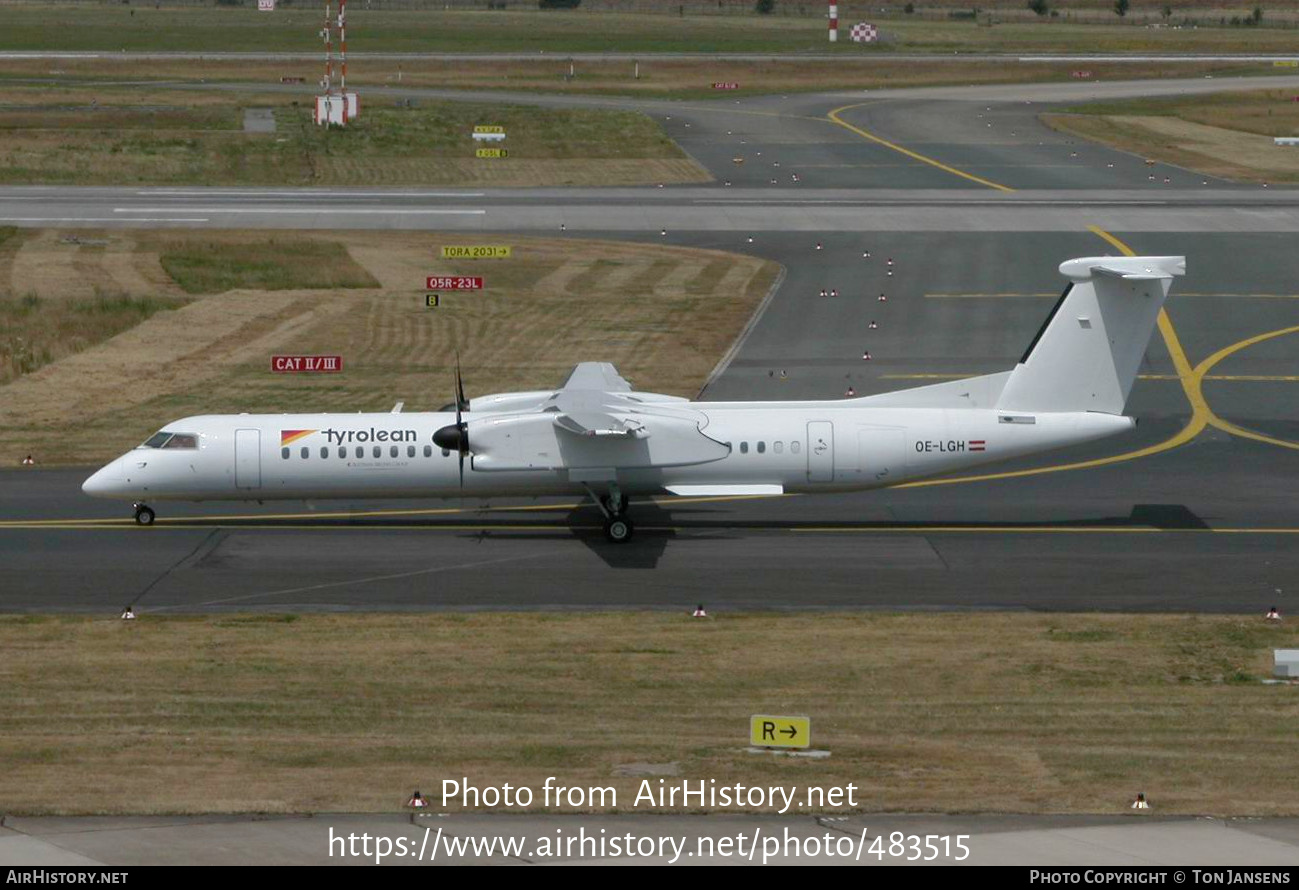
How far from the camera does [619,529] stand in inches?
1341

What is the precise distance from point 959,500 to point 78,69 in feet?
353

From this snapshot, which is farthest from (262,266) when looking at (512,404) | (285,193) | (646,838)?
(646,838)

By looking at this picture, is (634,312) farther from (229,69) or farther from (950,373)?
(229,69)

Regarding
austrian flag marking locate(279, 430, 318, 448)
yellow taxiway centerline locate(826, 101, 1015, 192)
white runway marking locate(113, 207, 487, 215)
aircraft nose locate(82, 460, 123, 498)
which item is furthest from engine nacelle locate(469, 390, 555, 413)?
yellow taxiway centerline locate(826, 101, 1015, 192)

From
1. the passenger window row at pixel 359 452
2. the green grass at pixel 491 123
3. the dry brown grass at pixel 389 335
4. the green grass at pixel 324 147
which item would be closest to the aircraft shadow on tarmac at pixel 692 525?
the passenger window row at pixel 359 452

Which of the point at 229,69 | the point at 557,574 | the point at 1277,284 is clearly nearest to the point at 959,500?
the point at 557,574

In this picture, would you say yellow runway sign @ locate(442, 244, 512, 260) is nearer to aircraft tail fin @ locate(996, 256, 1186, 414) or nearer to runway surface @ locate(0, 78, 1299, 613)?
runway surface @ locate(0, 78, 1299, 613)

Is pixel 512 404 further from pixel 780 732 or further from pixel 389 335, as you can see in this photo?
pixel 389 335

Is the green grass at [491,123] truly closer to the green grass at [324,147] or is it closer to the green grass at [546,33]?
the green grass at [324,147]

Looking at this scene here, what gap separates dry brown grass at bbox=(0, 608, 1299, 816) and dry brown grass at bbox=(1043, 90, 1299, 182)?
65.3m

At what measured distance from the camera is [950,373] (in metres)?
48.3

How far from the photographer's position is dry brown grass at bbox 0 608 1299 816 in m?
19.9

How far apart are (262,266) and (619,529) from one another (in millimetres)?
34434
